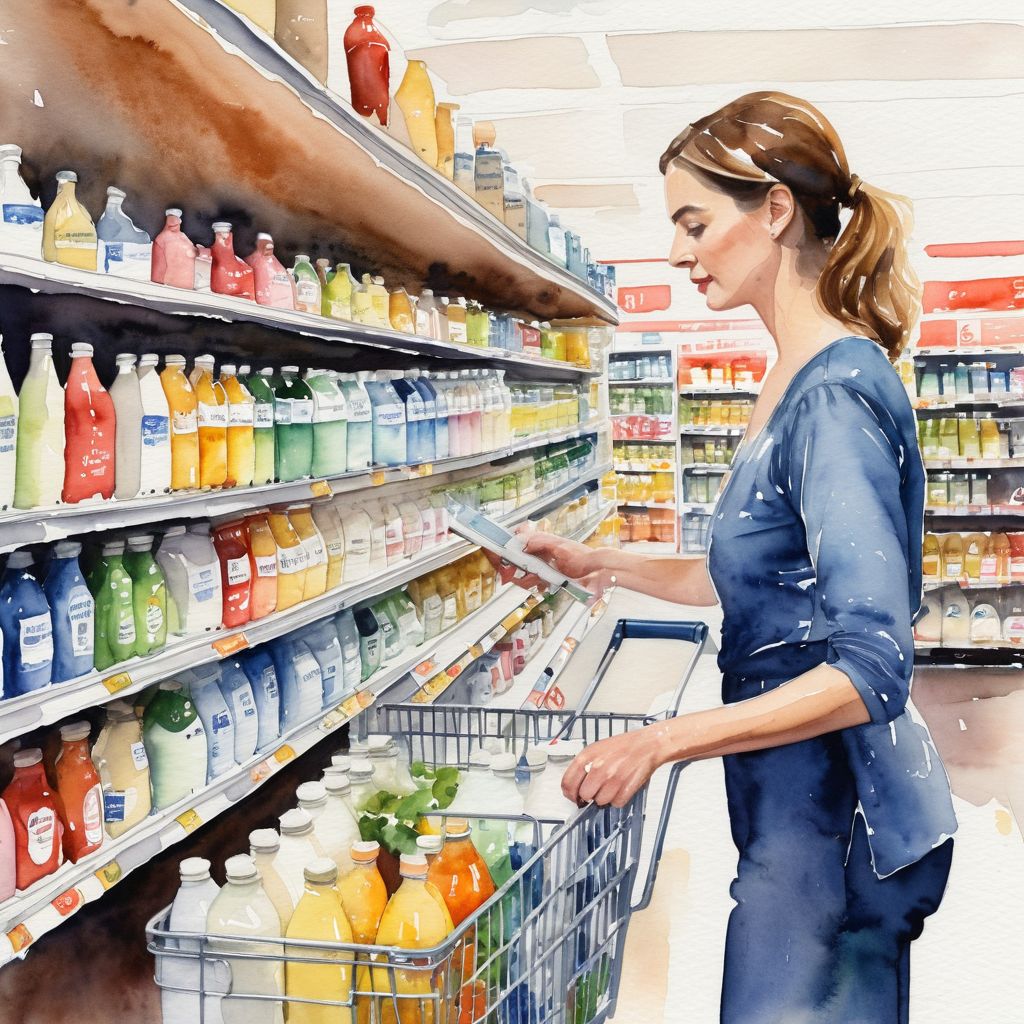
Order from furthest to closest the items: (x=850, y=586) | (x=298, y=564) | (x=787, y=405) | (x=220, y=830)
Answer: (x=220, y=830), (x=298, y=564), (x=787, y=405), (x=850, y=586)

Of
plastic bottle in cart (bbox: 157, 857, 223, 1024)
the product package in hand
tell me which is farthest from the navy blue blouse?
plastic bottle in cart (bbox: 157, 857, 223, 1024)

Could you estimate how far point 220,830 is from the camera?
2.76m

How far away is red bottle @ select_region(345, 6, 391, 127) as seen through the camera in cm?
252

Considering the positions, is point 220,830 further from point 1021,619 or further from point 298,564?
point 1021,619

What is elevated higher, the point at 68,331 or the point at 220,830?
the point at 68,331

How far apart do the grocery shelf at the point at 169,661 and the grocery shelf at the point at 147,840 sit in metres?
0.27

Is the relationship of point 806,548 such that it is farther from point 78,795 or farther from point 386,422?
point 386,422

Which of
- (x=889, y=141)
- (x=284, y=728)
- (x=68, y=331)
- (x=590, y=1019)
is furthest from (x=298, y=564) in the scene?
(x=889, y=141)

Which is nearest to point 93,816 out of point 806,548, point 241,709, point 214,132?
point 241,709

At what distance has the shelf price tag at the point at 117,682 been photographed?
180 cm

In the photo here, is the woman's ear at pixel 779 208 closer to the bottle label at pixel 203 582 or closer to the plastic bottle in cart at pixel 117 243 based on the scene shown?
the plastic bottle in cart at pixel 117 243

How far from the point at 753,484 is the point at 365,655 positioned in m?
1.69

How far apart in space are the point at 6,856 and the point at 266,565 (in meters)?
0.87

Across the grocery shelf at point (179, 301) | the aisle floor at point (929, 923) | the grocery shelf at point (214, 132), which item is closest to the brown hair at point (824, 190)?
the grocery shelf at point (214, 132)
